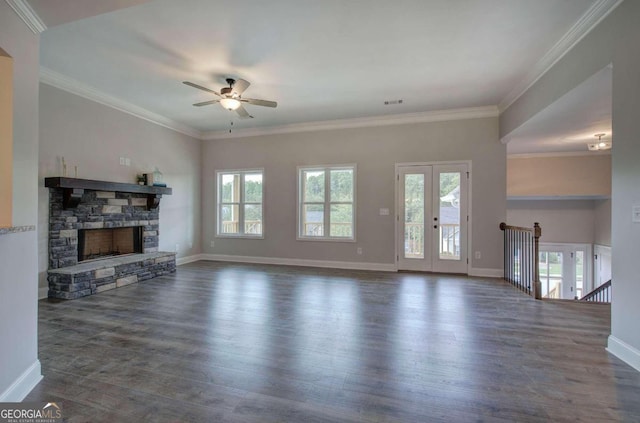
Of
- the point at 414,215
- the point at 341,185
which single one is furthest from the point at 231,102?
the point at 414,215

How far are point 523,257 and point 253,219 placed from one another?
523 centimetres

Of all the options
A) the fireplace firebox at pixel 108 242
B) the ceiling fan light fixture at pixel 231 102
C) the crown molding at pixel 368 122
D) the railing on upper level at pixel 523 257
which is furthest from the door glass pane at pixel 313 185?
the railing on upper level at pixel 523 257

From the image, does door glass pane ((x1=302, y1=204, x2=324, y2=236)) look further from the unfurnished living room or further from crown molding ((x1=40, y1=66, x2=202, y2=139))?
crown molding ((x1=40, y1=66, x2=202, y2=139))

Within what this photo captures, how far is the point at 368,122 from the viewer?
577cm

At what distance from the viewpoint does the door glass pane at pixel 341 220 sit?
596cm

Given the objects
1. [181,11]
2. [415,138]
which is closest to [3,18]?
[181,11]

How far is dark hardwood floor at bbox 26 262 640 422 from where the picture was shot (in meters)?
1.72

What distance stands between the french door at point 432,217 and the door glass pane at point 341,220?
970mm

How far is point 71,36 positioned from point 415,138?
516 centimetres

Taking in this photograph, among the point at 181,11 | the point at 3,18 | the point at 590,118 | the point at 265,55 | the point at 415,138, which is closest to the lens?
the point at 3,18

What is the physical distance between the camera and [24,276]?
1.90 metres

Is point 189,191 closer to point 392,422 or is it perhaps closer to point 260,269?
point 260,269

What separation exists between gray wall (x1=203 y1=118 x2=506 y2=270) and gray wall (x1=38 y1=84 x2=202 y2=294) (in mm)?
488

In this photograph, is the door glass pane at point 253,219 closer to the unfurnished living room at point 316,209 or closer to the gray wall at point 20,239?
the unfurnished living room at point 316,209
